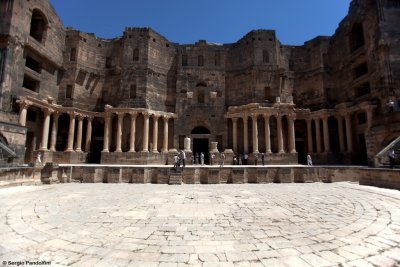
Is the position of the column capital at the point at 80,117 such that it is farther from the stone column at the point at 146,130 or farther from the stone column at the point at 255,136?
the stone column at the point at 255,136

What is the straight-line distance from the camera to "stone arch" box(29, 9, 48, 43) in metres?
24.6

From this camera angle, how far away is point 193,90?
2948 centimetres

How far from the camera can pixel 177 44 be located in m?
31.5

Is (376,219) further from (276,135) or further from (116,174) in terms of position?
(276,135)

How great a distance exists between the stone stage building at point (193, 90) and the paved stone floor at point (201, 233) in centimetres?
1721

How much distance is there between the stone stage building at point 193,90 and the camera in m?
21.7

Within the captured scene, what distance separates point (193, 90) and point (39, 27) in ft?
64.2

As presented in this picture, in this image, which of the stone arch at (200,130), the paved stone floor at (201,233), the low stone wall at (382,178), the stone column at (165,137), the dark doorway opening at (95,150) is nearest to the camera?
the paved stone floor at (201,233)

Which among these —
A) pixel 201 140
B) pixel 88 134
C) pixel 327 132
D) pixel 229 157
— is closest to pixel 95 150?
pixel 88 134

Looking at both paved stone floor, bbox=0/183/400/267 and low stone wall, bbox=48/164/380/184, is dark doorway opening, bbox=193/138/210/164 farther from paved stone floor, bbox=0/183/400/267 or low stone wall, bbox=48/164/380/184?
paved stone floor, bbox=0/183/400/267

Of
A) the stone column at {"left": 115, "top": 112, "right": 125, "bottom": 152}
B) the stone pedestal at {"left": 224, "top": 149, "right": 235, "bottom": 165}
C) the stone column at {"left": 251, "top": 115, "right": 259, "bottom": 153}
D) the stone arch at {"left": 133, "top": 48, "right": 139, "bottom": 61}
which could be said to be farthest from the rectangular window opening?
the stone column at {"left": 251, "top": 115, "right": 259, "bottom": 153}

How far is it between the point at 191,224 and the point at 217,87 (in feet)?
85.6

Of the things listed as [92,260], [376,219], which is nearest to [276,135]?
[376,219]

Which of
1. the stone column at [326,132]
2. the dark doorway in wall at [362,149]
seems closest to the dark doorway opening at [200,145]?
the stone column at [326,132]
